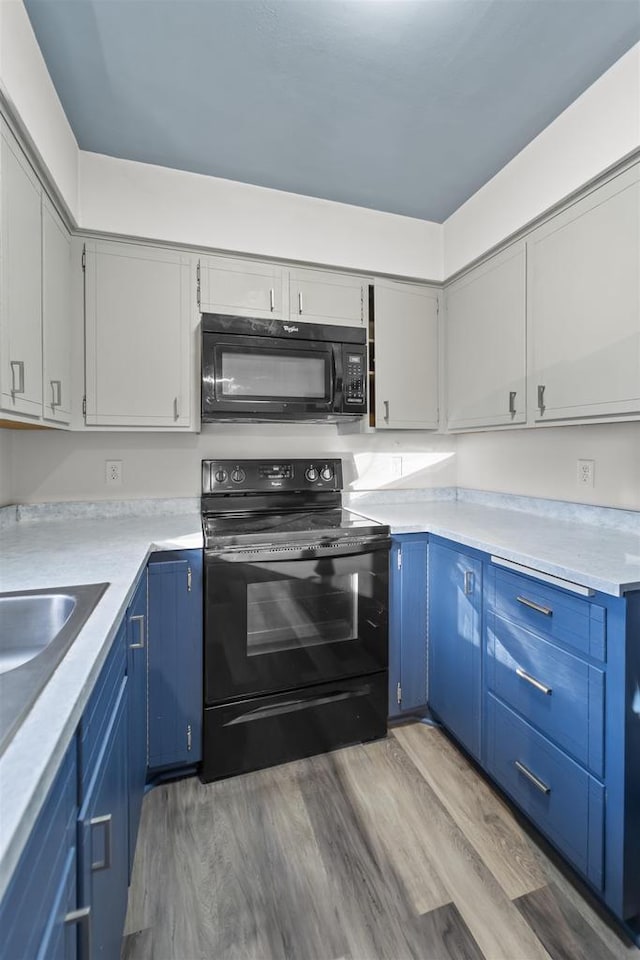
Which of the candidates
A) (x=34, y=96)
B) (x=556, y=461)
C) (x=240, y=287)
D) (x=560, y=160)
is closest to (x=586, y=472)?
(x=556, y=461)

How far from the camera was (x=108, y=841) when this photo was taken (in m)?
0.83

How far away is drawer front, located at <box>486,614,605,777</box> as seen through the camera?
3.95 ft

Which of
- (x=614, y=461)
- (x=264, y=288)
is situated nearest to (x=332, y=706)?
(x=614, y=461)

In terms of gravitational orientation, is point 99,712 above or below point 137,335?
below

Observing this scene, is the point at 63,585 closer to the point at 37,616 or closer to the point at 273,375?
the point at 37,616

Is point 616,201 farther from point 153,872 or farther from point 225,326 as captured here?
point 153,872

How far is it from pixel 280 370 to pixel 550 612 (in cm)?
141

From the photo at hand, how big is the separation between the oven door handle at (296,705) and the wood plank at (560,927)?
31.1 inches

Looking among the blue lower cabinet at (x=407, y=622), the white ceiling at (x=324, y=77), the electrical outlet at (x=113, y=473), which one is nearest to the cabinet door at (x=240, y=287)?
the white ceiling at (x=324, y=77)

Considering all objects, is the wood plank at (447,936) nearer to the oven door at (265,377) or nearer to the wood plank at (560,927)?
the wood plank at (560,927)

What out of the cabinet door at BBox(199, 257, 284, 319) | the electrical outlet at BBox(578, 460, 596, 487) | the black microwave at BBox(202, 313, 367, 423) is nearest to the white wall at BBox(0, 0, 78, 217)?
the cabinet door at BBox(199, 257, 284, 319)

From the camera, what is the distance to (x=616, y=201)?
148 centimetres

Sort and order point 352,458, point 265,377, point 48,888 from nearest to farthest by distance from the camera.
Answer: point 48,888
point 265,377
point 352,458

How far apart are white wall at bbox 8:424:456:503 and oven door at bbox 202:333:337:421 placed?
12.9 inches
